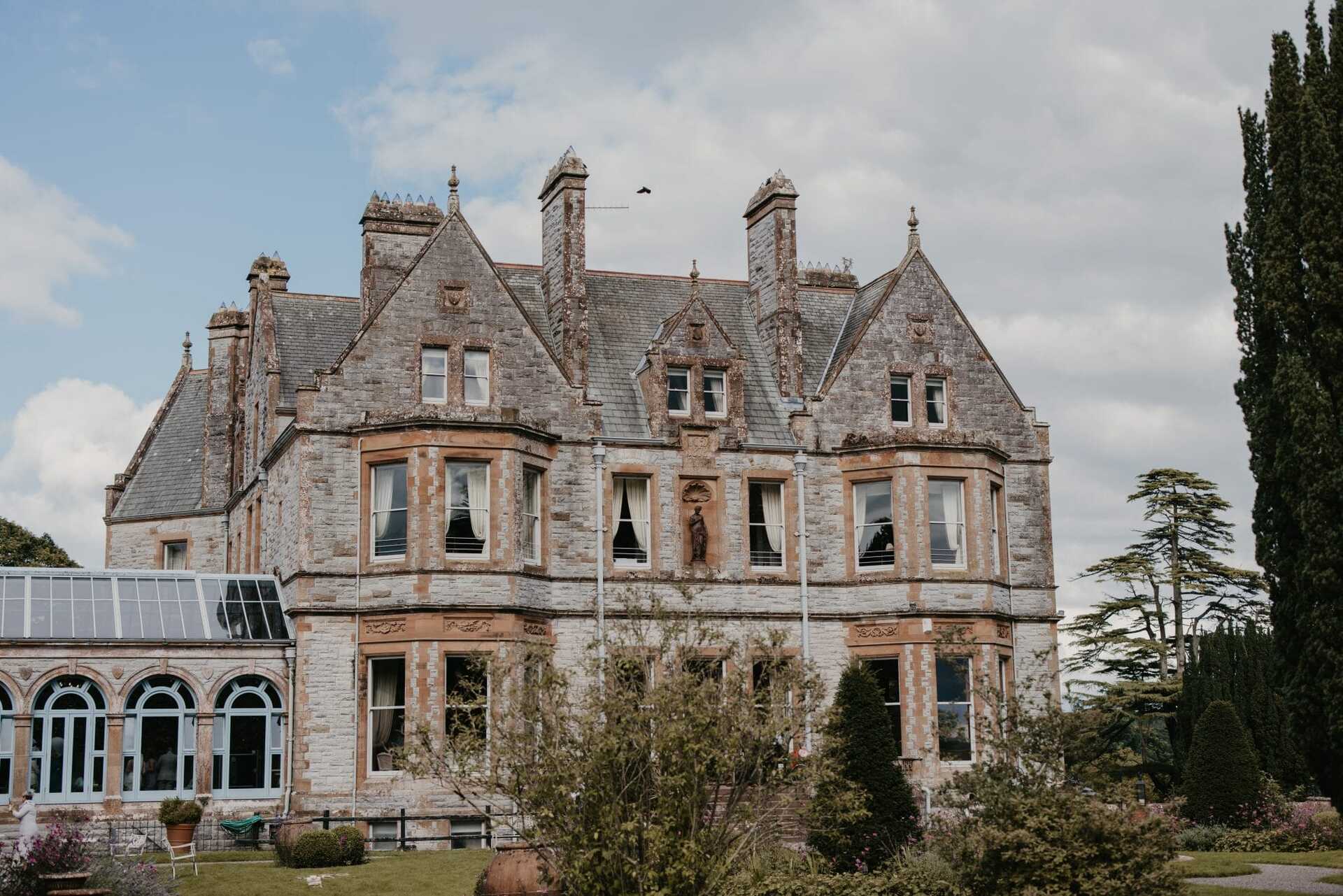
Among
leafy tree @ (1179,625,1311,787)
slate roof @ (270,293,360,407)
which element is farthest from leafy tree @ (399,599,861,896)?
leafy tree @ (1179,625,1311,787)

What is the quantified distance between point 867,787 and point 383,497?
11175 mm

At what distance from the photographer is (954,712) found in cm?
3144

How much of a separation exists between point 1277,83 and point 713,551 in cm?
1436

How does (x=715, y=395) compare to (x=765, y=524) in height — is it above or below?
above

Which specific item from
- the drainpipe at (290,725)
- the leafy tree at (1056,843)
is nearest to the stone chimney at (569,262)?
the drainpipe at (290,725)

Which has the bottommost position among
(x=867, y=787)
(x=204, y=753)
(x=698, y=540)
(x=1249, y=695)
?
(x=867, y=787)

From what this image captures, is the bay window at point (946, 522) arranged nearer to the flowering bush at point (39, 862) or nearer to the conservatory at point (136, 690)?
the conservatory at point (136, 690)

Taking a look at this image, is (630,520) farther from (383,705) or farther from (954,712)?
(954,712)

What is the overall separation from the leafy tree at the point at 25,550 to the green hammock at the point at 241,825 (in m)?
29.3

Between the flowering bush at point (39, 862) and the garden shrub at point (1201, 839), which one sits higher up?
the flowering bush at point (39, 862)

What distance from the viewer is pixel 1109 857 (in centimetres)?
1723

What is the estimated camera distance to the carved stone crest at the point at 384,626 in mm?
29000

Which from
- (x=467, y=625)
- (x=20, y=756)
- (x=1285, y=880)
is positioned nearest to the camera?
(x=1285, y=880)

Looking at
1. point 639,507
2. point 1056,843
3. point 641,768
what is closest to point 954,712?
point 639,507
